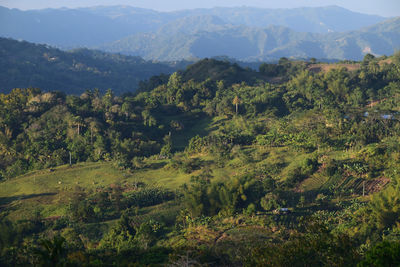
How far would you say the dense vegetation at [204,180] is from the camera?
16.9 meters

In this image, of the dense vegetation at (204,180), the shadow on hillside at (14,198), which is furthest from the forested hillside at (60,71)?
the shadow on hillside at (14,198)

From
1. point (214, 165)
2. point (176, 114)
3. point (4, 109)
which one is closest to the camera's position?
point (214, 165)

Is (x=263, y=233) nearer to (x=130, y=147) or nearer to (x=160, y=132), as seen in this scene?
(x=130, y=147)

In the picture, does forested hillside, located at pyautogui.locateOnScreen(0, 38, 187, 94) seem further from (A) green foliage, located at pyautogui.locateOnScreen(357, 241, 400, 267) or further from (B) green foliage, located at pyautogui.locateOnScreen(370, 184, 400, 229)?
(A) green foliage, located at pyautogui.locateOnScreen(357, 241, 400, 267)

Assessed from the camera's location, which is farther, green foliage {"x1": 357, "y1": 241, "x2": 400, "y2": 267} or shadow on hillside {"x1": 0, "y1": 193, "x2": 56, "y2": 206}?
shadow on hillside {"x1": 0, "y1": 193, "x2": 56, "y2": 206}

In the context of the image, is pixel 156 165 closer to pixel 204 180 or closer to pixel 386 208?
pixel 204 180

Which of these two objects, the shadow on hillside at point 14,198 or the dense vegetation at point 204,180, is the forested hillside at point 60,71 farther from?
the shadow on hillside at point 14,198

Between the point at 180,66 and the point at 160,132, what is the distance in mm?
126104

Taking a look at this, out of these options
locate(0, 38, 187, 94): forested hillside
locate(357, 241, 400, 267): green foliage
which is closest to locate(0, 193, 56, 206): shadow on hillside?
locate(357, 241, 400, 267): green foliage

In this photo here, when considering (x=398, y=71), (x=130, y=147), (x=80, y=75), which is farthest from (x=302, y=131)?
(x=80, y=75)

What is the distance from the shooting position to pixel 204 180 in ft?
90.4

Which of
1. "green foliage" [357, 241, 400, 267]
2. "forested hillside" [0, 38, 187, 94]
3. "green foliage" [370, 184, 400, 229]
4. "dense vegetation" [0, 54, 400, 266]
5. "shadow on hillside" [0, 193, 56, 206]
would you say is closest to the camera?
"green foliage" [357, 241, 400, 267]

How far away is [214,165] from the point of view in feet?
101

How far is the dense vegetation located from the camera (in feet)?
55.5
